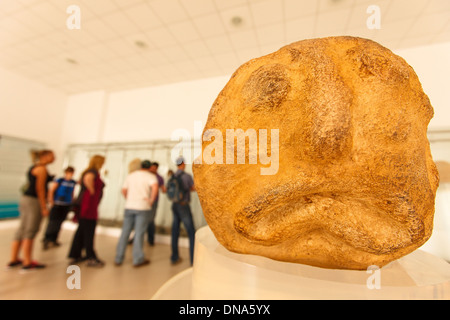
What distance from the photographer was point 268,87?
33.6 inches

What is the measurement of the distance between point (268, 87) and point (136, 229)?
2.65m

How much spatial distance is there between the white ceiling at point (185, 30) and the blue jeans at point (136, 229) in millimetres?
2589

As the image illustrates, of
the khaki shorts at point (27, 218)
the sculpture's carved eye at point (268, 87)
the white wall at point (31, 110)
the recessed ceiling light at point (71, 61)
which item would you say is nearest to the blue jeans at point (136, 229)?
the khaki shorts at point (27, 218)

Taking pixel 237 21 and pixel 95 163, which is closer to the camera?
pixel 95 163

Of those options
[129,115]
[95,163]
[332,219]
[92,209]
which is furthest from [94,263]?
[129,115]

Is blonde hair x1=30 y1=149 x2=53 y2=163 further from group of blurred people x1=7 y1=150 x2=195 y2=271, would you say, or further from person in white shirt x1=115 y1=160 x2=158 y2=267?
person in white shirt x1=115 y1=160 x2=158 y2=267

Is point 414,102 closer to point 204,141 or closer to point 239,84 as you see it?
point 239,84

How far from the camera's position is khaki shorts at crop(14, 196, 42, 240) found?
254cm

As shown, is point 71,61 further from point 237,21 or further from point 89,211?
point 237,21

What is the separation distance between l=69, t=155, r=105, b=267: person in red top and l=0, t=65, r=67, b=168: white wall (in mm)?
3688

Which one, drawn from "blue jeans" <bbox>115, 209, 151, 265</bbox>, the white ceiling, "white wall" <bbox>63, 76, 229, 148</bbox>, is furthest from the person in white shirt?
the white ceiling
